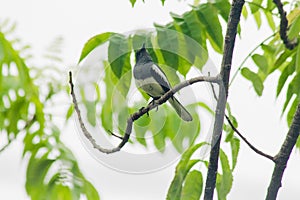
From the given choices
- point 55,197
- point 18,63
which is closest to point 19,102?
point 18,63

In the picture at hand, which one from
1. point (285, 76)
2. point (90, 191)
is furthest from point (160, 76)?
point (90, 191)

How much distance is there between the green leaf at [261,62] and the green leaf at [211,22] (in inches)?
2.4

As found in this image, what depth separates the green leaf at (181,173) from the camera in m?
0.92

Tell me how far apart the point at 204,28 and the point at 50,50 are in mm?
580

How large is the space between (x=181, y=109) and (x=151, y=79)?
6 centimetres

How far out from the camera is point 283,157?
0.85 meters

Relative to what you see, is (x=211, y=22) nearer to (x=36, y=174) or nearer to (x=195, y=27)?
(x=195, y=27)

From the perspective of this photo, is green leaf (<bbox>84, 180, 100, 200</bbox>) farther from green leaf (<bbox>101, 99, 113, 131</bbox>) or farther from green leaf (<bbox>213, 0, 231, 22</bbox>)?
green leaf (<bbox>213, 0, 231, 22</bbox>)

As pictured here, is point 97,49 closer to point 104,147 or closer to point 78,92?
point 78,92

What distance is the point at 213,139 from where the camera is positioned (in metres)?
0.79

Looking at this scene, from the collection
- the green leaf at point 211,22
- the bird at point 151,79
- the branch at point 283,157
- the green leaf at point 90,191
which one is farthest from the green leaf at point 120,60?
the green leaf at point 90,191

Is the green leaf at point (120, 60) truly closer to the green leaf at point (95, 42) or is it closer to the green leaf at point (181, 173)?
the green leaf at point (95, 42)

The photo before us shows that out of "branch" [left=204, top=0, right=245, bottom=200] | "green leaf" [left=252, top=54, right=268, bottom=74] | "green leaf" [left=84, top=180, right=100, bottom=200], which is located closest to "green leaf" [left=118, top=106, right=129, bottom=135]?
"branch" [left=204, top=0, right=245, bottom=200]

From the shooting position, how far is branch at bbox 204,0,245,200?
762 millimetres
